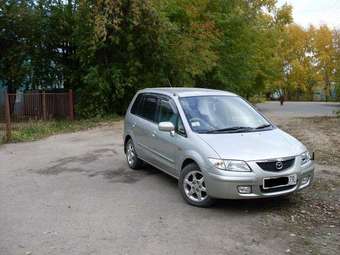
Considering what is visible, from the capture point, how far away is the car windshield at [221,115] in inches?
262

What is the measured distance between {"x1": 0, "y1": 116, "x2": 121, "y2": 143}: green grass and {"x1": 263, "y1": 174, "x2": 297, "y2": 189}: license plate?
10063mm

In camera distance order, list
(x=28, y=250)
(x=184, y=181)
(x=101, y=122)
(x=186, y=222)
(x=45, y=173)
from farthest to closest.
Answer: (x=101, y=122) < (x=45, y=173) < (x=184, y=181) < (x=186, y=222) < (x=28, y=250)

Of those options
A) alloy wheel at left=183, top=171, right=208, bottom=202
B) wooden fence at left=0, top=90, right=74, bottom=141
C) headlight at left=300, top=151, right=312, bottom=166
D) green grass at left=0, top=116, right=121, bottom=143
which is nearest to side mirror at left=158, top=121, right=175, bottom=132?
alloy wheel at left=183, top=171, right=208, bottom=202

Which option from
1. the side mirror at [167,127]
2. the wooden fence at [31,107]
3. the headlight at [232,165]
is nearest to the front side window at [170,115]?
the side mirror at [167,127]

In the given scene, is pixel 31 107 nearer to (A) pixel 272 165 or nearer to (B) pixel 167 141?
(B) pixel 167 141

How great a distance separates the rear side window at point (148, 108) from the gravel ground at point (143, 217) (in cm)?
114

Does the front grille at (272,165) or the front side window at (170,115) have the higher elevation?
the front side window at (170,115)

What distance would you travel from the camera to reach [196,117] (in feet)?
22.5

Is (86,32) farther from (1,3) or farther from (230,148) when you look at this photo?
(230,148)

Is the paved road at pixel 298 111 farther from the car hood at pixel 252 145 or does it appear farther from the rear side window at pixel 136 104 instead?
the car hood at pixel 252 145

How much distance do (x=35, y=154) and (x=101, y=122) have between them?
25.3 ft

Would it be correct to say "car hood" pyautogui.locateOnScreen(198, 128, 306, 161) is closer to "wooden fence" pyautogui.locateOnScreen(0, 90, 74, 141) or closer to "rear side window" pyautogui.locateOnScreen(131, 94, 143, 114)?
"rear side window" pyautogui.locateOnScreen(131, 94, 143, 114)

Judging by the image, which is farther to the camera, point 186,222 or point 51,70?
point 51,70

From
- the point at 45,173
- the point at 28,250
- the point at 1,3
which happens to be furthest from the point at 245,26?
the point at 28,250
